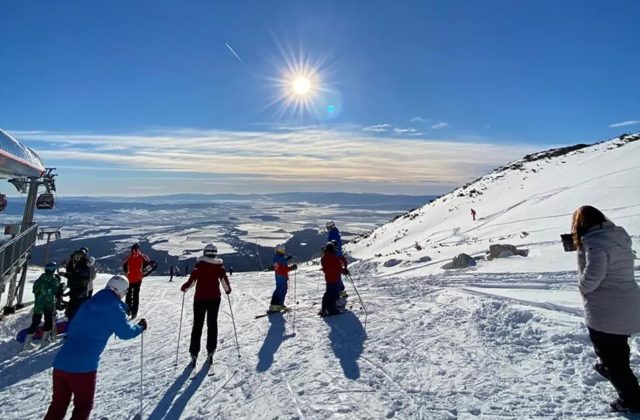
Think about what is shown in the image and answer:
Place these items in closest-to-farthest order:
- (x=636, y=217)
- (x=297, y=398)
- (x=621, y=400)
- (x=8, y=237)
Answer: (x=621, y=400)
(x=297, y=398)
(x=8, y=237)
(x=636, y=217)

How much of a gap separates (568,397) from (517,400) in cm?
57

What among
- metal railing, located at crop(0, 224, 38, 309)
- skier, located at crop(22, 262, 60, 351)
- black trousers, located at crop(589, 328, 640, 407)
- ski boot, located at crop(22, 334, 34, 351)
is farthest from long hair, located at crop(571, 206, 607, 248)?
metal railing, located at crop(0, 224, 38, 309)

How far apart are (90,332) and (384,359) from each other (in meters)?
4.53

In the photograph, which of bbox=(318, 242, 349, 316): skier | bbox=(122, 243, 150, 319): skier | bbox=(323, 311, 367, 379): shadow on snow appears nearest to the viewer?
bbox=(323, 311, 367, 379): shadow on snow

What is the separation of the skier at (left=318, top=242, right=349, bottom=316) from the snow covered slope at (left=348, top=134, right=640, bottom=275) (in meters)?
6.20

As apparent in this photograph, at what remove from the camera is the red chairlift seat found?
15.5m

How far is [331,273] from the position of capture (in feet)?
32.1

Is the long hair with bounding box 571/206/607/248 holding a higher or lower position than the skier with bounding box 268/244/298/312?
higher

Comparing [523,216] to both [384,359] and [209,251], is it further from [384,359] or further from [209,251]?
[209,251]

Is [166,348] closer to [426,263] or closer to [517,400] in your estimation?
[517,400]

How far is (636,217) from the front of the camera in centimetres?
1675

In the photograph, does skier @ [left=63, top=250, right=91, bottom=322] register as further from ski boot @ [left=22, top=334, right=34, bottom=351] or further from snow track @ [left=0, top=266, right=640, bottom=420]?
snow track @ [left=0, top=266, right=640, bottom=420]

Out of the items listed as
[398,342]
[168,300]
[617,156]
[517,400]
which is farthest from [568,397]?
[617,156]

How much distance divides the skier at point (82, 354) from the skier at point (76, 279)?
5.45 m
